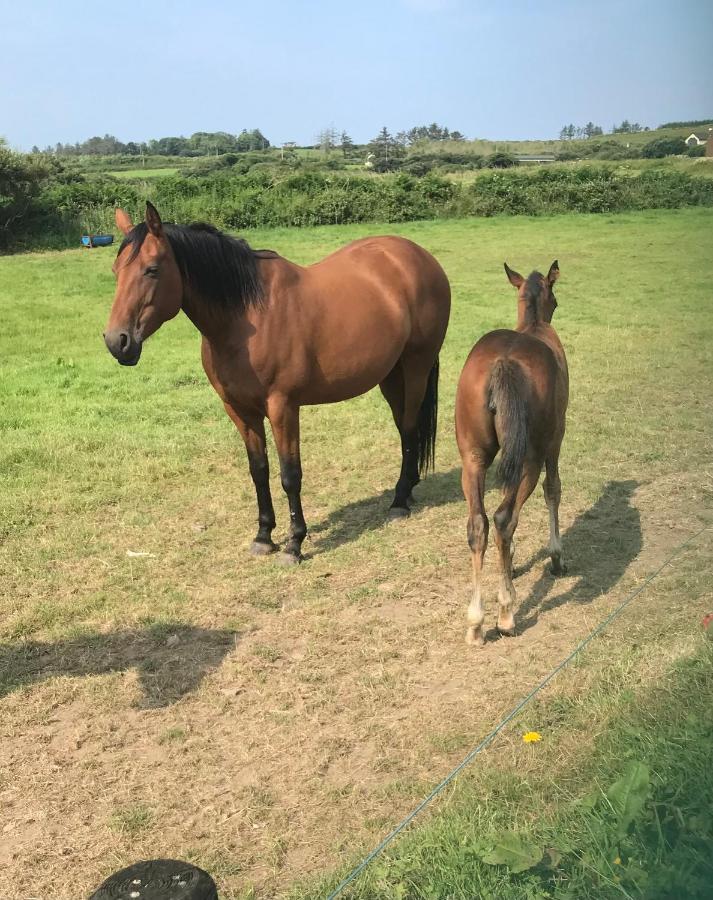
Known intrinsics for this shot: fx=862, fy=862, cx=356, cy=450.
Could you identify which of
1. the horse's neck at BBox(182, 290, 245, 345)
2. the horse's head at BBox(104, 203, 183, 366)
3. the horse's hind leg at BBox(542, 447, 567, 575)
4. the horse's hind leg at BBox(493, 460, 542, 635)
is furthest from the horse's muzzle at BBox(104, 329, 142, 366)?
the horse's hind leg at BBox(542, 447, 567, 575)

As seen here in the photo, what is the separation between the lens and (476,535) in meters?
4.20

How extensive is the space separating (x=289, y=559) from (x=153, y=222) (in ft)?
7.02

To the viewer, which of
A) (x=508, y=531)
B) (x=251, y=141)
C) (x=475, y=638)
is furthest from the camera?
(x=251, y=141)

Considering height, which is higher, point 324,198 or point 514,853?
point 514,853

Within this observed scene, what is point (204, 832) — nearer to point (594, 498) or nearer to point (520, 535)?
point (520, 535)

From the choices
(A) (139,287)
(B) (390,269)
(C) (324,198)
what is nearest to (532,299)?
(B) (390,269)

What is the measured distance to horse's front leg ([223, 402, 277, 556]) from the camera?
18.1 feet

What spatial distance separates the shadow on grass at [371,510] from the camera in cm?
585

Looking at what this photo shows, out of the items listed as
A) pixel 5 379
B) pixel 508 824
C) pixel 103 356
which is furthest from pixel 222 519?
pixel 103 356

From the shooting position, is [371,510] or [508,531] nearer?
[508,531]

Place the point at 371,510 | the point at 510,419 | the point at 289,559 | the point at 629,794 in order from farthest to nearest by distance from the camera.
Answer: the point at 371,510 → the point at 289,559 → the point at 510,419 → the point at 629,794

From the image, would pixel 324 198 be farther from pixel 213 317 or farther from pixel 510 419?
pixel 510 419

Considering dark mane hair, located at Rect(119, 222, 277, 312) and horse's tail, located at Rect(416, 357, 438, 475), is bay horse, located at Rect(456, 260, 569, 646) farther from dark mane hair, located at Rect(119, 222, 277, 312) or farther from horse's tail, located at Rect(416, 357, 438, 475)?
horse's tail, located at Rect(416, 357, 438, 475)

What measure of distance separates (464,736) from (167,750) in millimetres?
1216
